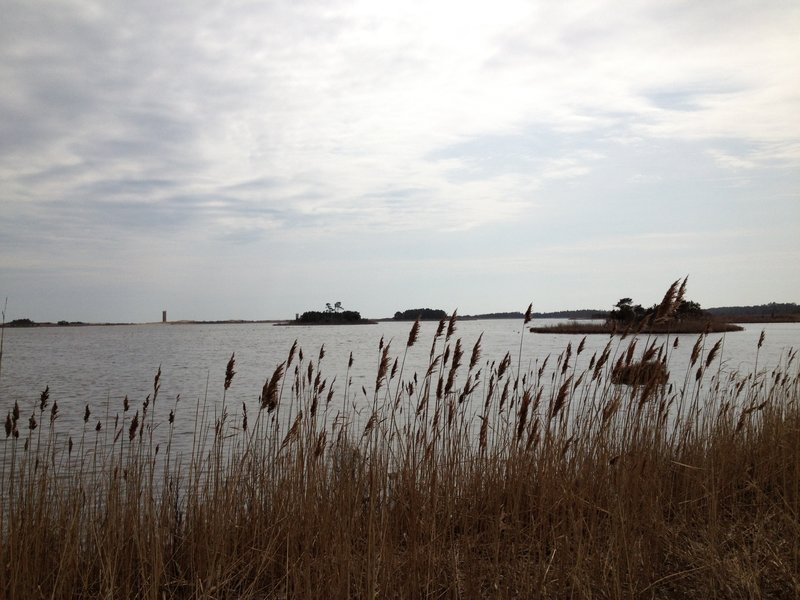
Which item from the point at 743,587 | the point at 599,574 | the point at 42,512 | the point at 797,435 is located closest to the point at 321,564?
the point at 599,574

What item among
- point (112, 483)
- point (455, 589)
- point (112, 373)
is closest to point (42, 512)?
point (112, 483)

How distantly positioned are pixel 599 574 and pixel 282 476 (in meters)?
2.45

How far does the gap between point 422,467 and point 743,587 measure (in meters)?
2.24

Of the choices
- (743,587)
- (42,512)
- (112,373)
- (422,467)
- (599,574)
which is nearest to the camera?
(743,587)

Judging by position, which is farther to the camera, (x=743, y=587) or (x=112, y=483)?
(x=112, y=483)

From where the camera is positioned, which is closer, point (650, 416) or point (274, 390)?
point (274, 390)

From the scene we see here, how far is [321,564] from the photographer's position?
363cm

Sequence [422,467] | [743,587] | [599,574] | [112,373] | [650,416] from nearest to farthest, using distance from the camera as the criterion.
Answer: [743,587]
[599,574]
[422,467]
[650,416]
[112,373]

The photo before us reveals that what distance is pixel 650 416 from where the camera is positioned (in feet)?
17.4

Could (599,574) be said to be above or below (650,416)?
below

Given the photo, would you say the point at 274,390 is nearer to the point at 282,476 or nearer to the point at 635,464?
the point at 282,476

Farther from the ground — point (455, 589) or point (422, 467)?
point (422, 467)

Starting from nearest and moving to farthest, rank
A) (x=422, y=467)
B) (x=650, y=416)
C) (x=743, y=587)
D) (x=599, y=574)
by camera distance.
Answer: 1. (x=743, y=587)
2. (x=599, y=574)
3. (x=422, y=467)
4. (x=650, y=416)

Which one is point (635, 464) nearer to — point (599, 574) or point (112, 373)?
point (599, 574)
